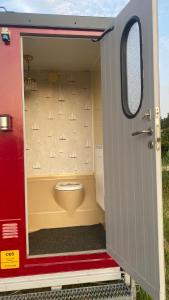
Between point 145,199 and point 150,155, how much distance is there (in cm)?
29

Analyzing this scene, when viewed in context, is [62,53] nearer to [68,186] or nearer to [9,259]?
[68,186]

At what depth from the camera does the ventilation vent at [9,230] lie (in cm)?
228

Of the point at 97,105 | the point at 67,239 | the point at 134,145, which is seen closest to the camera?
the point at 134,145

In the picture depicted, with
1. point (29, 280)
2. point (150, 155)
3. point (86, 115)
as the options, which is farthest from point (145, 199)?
point (86, 115)

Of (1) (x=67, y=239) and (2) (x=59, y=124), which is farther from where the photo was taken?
(2) (x=59, y=124)

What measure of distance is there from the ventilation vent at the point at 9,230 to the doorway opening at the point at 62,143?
1229 mm

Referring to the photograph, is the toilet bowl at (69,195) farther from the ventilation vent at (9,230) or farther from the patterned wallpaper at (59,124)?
the ventilation vent at (9,230)

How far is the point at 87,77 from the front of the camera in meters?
3.95

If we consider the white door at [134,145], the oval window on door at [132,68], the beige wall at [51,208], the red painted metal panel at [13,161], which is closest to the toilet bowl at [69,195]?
the beige wall at [51,208]

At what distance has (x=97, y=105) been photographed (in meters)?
3.69

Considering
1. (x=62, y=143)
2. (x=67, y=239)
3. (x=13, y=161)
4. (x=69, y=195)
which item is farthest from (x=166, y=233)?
(x=13, y=161)

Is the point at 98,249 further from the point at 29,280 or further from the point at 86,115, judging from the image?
the point at 86,115

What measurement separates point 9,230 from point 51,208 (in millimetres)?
1506

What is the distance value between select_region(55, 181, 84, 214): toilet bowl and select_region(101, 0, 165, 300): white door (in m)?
1.06
